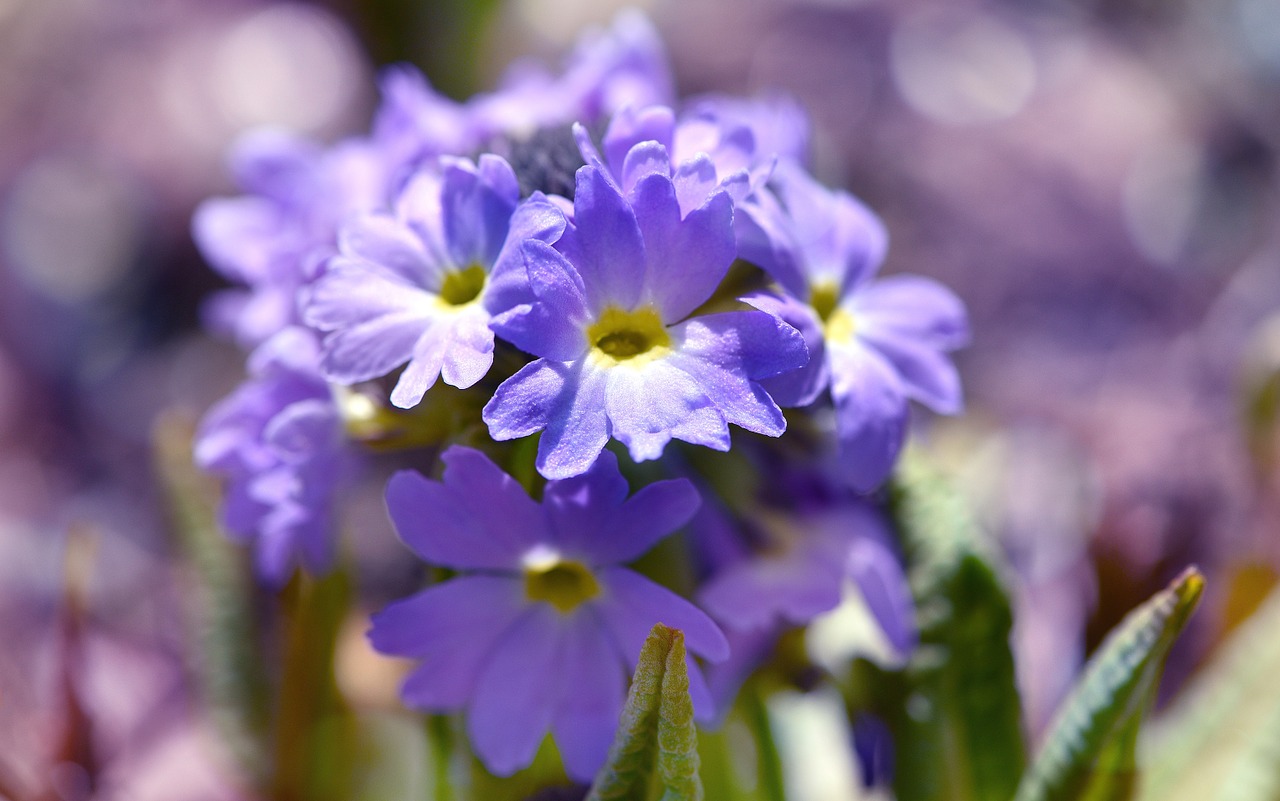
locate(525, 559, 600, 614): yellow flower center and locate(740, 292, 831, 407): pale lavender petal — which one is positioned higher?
locate(740, 292, 831, 407): pale lavender petal

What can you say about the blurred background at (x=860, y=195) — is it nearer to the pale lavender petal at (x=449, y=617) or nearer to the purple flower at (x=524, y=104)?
the purple flower at (x=524, y=104)

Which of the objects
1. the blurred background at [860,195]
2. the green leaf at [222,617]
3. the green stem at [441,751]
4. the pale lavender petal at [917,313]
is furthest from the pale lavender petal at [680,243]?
the blurred background at [860,195]

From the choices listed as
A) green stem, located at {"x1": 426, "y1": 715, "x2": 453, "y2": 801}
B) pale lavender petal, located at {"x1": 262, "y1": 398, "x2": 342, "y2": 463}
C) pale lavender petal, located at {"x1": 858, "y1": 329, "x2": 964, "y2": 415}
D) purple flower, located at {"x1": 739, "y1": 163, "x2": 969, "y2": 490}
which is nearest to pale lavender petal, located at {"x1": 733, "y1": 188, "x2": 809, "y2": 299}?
purple flower, located at {"x1": 739, "y1": 163, "x2": 969, "y2": 490}

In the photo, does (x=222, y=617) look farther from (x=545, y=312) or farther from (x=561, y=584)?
(x=545, y=312)

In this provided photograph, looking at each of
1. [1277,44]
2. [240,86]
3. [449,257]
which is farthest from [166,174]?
[1277,44]

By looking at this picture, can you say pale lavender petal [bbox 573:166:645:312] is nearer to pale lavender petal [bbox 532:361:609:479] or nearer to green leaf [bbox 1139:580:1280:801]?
pale lavender petal [bbox 532:361:609:479]

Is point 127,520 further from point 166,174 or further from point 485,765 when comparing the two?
point 485,765
